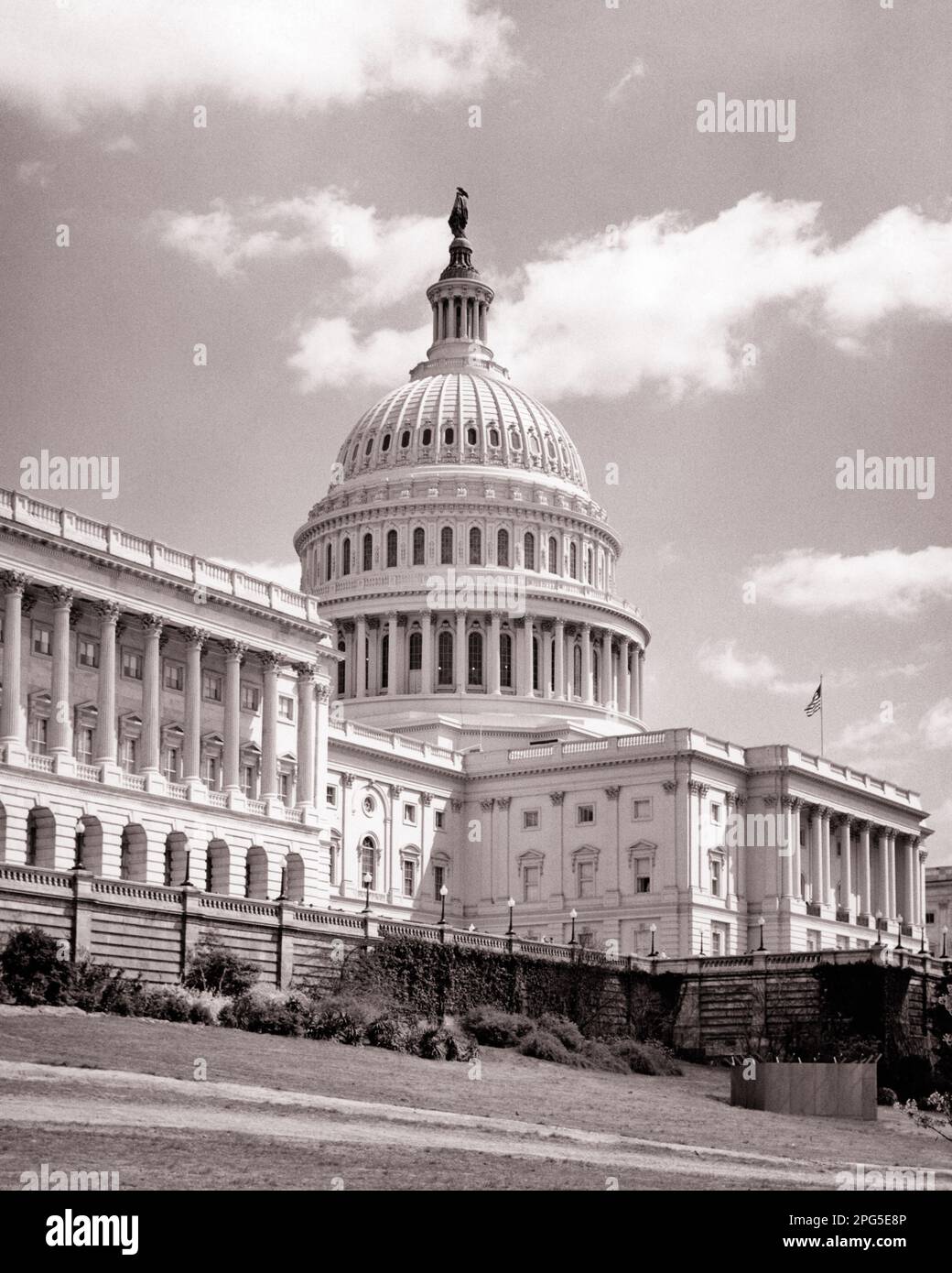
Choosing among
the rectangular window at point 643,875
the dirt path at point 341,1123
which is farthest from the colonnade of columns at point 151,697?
the dirt path at point 341,1123

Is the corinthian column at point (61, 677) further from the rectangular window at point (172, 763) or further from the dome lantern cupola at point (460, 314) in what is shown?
the dome lantern cupola at point (460, 314)

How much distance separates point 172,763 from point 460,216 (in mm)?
85278

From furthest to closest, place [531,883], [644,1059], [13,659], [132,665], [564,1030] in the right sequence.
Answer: [531,883] < [132,665] < [13,659] < [564,1030] < [644,1059]

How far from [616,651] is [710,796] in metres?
32.2

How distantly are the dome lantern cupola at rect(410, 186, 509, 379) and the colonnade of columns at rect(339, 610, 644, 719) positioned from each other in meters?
26.7

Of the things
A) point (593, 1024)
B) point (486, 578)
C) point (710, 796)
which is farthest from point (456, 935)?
point (486, 578)

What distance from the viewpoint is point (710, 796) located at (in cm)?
11962

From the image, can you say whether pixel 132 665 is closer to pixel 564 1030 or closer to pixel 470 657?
pixel 564 1030

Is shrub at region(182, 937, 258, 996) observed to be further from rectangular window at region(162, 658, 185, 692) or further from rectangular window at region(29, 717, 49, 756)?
rectangular window at region(162, 658, 185, 692)

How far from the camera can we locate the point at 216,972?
6750 centimetres

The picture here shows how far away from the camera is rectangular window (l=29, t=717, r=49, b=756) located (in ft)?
281

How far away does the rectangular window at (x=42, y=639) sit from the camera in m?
86.5

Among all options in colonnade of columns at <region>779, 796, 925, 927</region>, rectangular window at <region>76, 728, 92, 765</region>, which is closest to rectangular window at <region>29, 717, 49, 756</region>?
rectangular window at <region>76, 728, 92, 765</region>

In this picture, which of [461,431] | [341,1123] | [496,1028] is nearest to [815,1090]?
[496,1028]
